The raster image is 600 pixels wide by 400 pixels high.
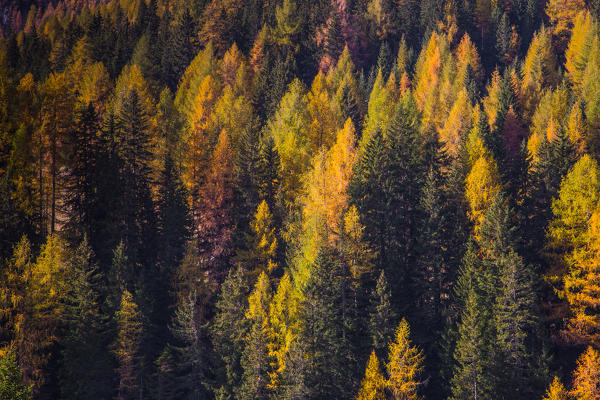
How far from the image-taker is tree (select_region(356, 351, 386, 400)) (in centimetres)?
3772

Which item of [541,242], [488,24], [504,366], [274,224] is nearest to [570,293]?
[541,242]

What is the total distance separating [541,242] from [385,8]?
77.2 m

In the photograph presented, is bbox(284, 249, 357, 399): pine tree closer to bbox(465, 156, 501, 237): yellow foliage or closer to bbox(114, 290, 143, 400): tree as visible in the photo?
Result: bbox(114, 290, 143, 400): tree

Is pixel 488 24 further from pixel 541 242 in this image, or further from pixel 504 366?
pixel 504 366

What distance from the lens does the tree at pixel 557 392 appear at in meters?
35.4

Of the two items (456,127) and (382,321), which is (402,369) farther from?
(456,127)

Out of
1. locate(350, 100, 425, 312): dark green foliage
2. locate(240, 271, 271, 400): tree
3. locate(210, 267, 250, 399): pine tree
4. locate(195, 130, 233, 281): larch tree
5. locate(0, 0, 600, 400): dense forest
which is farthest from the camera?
locate(195, 130, 233, 281): larch tree

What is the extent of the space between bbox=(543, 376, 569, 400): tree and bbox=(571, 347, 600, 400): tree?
641 millimetres

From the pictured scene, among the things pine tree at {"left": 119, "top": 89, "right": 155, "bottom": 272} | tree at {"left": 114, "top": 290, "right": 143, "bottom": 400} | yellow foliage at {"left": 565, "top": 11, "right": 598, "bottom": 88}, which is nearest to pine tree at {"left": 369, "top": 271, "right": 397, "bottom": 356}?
tree at {"left": 114, "top": 290, "right": 143, "bottom": 400}

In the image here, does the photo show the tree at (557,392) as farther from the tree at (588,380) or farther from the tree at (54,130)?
the tree at (54,130)

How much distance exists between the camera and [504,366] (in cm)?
3762

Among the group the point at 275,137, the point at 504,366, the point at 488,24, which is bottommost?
the point at 504,366

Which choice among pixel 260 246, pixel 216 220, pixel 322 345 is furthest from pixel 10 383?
pixel 216 220

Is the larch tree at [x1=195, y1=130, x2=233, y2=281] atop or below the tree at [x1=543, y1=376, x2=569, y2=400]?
atop
